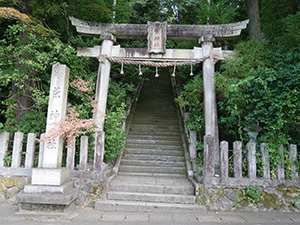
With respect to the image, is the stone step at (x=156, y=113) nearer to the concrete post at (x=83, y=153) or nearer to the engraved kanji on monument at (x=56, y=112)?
the concrete post at (x=83, y=153)

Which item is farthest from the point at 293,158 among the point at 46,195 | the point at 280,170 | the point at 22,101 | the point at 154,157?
the point at 22,101

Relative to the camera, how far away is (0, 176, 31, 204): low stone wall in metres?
4.92

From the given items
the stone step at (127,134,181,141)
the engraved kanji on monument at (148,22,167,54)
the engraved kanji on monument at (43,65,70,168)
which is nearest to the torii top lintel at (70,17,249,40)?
the engraved kanji on monument at (148,22,167,54)

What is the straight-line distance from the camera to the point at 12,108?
6.19 metres

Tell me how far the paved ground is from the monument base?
168mm

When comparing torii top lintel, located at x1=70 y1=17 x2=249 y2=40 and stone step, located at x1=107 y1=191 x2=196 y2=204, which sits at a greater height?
torii top lintel, located at x1=70 y1=17 x2=249 y2=40

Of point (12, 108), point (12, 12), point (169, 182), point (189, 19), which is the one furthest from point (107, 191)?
point (189, 19)

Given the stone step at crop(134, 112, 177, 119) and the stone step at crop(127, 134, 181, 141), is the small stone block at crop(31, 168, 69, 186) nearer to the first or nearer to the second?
the stone step at crop(127, 134, 181, 141)

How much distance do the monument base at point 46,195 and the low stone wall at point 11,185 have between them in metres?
0.96

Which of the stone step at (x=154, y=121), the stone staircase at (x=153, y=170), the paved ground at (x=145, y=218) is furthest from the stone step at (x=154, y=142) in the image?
the paved ground at (x=145, y=218)

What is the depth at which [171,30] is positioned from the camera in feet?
20.0

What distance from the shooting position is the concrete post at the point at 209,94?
18.3ft

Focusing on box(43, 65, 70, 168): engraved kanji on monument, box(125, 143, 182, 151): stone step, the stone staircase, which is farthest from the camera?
box(125, 143, 182, 151): stone step

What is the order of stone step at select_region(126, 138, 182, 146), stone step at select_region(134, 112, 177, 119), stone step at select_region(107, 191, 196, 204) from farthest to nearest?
1. stone step at select_region(134, 112, 177, 119)
2. stone step at select_region(126, 138, 182, 146)
3. stone step at select_region(107, 191, 196, 204)
